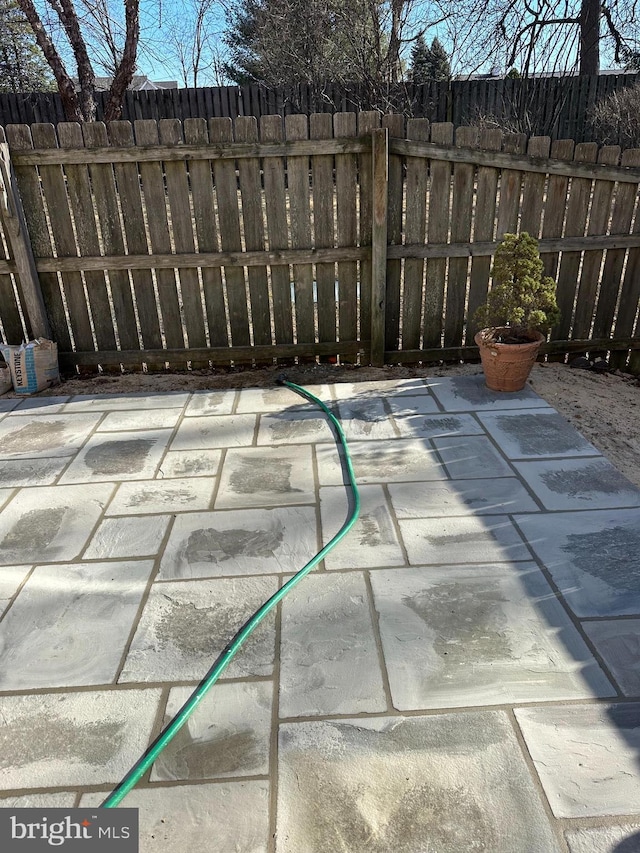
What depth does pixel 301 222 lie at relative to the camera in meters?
3.95

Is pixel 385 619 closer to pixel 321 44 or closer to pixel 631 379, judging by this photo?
pixel 631 379

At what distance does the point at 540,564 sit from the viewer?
209 cm

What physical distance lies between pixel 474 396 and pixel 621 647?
2.11 meters

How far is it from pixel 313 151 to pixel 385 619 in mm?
3034

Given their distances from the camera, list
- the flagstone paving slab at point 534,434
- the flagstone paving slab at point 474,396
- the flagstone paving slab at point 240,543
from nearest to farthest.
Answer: the flagstone paving slab at point 240,543 → the flagstone paving slab at point 534,434 → the flagstone paving slab at point 474,396

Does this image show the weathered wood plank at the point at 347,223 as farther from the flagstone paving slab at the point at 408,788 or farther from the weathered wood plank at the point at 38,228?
the flagstone paving slab at the point at 408,788

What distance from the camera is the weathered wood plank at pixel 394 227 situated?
3.73 metres

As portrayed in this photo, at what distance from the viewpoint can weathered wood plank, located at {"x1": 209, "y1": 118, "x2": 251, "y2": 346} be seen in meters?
3.67

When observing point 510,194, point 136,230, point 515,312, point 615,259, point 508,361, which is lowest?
point 508,361

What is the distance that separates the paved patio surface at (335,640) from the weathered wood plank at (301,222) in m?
1.35

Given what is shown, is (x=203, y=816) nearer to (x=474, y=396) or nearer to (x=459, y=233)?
(x=474, y=396)

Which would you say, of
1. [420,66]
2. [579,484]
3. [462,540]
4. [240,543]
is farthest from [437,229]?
[420,66]

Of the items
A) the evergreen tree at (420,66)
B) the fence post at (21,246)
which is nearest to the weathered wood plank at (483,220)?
the fence post at (21,246)

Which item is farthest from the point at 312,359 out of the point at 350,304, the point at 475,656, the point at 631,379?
the point at 475,656
